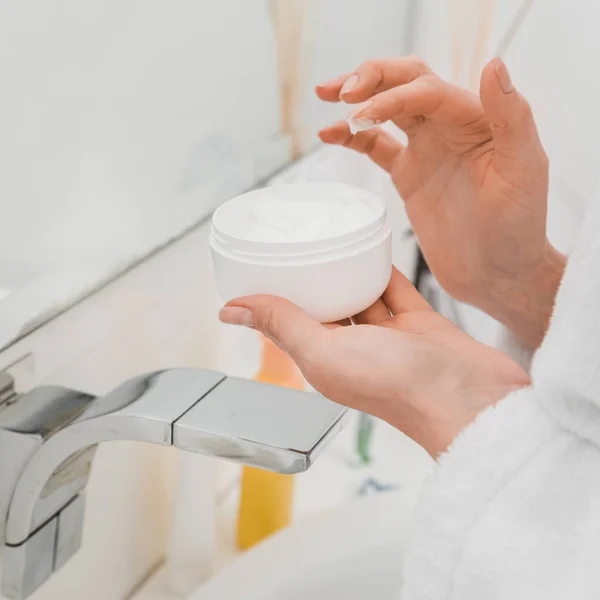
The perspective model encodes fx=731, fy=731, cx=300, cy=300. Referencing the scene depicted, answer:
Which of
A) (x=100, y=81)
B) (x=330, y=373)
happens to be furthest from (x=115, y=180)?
(x=330, y=373)

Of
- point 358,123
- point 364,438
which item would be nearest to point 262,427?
point 358,123

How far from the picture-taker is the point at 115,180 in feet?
1.59

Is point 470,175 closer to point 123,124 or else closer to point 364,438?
point 123,124

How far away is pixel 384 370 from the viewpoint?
1.18 feet

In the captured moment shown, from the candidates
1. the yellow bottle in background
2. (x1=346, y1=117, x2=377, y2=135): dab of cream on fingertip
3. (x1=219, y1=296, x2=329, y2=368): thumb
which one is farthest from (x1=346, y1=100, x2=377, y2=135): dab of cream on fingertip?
the yellow bottle in background

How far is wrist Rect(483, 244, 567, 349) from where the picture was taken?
0.56 m

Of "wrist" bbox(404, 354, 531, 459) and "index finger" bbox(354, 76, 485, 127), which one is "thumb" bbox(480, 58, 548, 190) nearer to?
"index finger" bbox(354, 76, 485, 127)

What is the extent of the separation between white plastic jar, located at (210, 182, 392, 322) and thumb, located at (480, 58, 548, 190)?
0.30ft

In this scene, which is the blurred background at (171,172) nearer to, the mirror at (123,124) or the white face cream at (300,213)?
the mirror at (123,124)

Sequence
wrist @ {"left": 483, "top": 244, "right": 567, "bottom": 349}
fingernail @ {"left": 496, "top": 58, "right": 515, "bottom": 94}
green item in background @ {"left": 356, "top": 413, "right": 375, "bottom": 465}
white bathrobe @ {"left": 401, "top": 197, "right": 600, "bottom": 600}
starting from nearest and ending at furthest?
1. white bathrobe @ {"left": 401, "top": 197, "right": 600, "bottom": 600}
2. fingernail @ {"left": 496, "top": 58, "right": 515, "bottom": 94}
3. wrist @ {"left": 483, "top": 244, "right": 567, "bottom": 349}
4. green item in background @ {"left": 356, "top": 413, "right": 375, "bottom": 465}

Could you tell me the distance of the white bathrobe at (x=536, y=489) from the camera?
28 cm

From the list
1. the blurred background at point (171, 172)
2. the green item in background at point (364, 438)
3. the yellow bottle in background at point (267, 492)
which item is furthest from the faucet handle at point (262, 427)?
the green item in background at point (364, 438)

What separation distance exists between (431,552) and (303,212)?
19 centimetres

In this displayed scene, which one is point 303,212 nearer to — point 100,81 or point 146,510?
point 100,81
